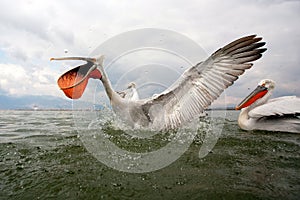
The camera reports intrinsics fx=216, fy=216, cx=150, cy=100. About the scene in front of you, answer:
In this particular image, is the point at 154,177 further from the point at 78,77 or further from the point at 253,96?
the point at 253,96

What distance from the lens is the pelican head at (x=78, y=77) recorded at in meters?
3.40

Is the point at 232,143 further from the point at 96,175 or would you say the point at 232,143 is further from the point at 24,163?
the point at 24,163

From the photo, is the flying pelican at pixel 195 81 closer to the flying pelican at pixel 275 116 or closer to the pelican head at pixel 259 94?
the flying pelican at pixel 275 116

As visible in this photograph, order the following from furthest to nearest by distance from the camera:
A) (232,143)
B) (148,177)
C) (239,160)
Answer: (232,143)
(239,160)
(148,177)

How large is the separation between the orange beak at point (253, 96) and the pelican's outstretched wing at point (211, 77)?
3578 millimetres

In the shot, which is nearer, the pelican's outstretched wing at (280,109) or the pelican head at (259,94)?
the pelican's outstretched wing at (280,109)

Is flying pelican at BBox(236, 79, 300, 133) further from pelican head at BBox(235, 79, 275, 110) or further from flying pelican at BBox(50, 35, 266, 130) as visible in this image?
flying pelican at BBox(50, 35, 266, 130)

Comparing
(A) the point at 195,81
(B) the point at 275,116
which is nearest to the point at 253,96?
(B) the point at 275,116

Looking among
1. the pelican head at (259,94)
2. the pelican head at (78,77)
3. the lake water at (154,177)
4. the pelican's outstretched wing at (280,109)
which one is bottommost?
the lake water at (154,177)

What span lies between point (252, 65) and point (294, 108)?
124 inches

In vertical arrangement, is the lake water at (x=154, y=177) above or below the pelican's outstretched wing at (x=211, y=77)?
below

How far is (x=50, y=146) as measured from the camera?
13.6 ft

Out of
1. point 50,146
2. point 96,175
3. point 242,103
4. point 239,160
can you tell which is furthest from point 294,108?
point 50,146

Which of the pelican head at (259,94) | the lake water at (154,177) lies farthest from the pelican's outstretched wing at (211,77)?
the pelican head at (259,94)
